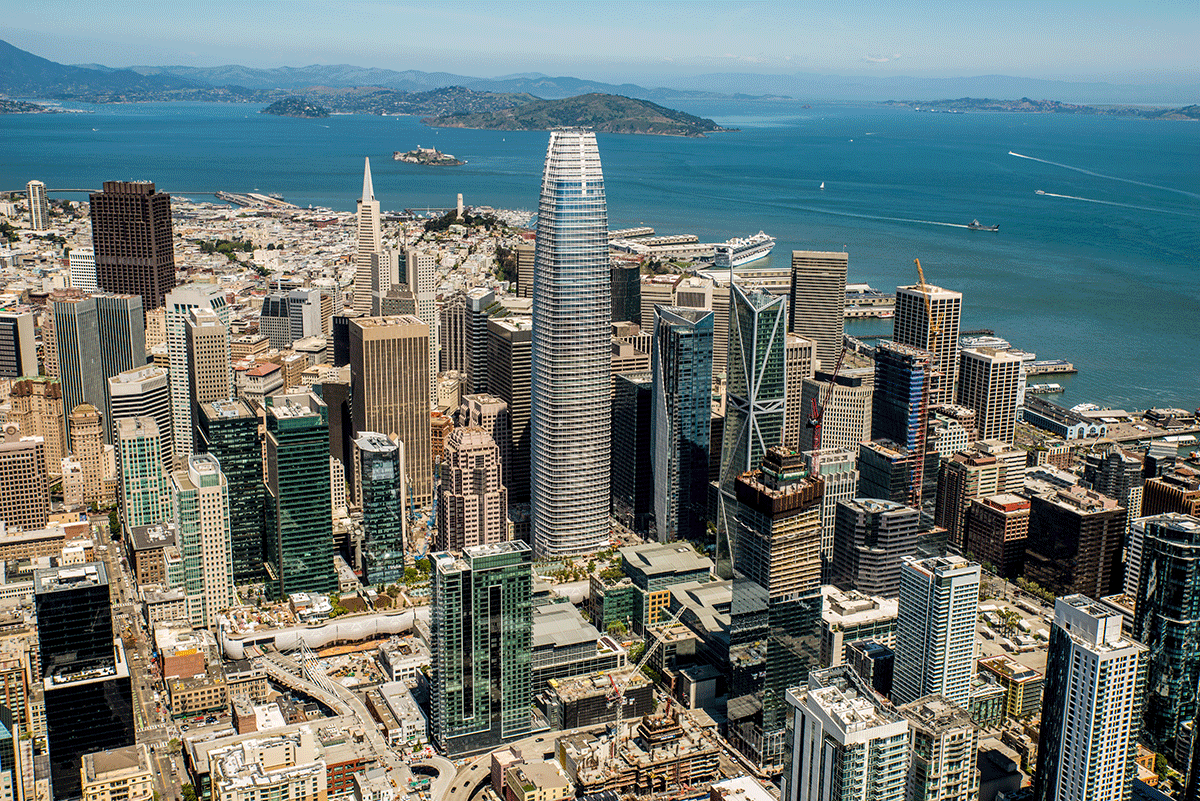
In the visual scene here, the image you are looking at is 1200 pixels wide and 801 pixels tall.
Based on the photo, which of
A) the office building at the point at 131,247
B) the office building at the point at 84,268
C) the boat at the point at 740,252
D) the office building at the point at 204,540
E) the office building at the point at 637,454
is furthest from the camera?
the boat at the point at 740,252

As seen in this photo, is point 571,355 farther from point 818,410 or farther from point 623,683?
point 818,410

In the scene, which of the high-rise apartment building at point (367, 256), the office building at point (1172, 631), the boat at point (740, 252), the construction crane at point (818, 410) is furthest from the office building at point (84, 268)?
the office building at point (1172, 631)

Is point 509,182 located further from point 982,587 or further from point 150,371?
point 982,587

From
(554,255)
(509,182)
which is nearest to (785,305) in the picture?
(554,255)

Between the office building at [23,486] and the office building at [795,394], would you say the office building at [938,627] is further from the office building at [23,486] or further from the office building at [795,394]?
the office building at [23,486]

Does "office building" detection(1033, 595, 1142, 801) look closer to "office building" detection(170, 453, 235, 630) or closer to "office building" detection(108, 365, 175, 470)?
"office building" detection(170, 453, 235, 630)

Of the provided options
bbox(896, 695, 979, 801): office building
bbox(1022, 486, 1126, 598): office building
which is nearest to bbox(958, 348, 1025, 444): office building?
bbox(1022, 486, 1126, 598): office building

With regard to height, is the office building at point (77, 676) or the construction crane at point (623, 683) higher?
the office building at point (77, 676)
